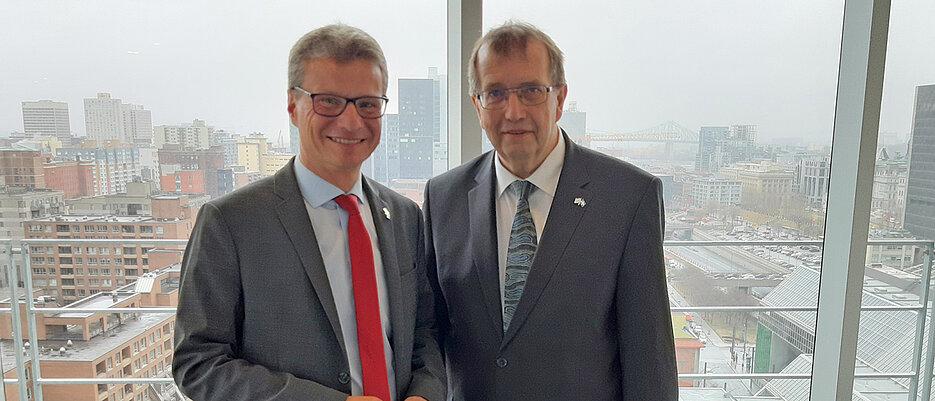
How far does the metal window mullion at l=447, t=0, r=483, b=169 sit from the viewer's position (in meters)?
1.67

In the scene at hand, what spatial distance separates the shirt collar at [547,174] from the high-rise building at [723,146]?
0.94m

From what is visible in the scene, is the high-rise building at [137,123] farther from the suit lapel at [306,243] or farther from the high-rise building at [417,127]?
the suit lapel at [306,243]

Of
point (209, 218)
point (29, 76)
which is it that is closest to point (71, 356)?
point (29, 76)

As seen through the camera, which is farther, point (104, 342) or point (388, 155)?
point (104, 342)

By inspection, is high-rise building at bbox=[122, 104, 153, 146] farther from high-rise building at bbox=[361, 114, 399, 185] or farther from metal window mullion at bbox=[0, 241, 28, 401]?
high-rise building at bbox=[361, 114, 399, 185]

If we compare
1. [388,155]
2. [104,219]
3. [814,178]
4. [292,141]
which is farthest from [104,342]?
[814,178]

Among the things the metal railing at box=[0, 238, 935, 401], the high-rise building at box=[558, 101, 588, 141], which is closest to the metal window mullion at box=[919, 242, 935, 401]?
the metal railing at box=[0, 238, 935, 401]

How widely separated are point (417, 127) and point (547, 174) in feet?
2.33

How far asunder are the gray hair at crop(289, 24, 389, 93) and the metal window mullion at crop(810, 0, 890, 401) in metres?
1.73

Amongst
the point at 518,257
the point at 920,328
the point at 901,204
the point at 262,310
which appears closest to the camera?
the point at 262,310

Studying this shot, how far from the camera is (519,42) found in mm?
1193

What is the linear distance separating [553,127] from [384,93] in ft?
1.40

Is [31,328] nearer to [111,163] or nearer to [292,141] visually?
[111,163]

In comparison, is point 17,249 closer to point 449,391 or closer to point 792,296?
point 449,391
